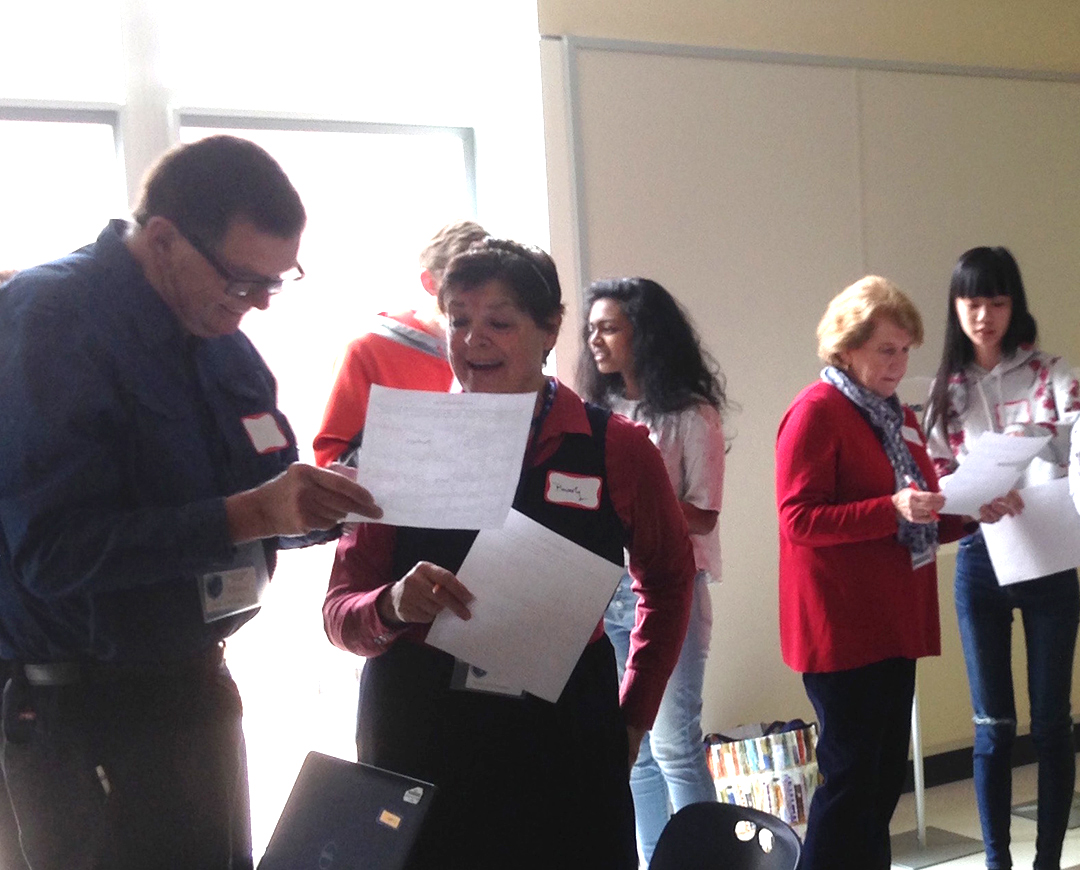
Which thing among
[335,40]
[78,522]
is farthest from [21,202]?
[78,522]

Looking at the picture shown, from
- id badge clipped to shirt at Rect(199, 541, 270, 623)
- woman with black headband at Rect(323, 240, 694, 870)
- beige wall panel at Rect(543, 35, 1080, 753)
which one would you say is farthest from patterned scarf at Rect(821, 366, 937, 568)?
id badge clipped to shirt at Rect(199, 541, 270, 623)

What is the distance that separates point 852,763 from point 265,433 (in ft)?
5.56

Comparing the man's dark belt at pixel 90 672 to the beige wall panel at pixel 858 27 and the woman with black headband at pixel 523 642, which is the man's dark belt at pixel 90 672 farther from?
the beige wall panel at pixel 858 27

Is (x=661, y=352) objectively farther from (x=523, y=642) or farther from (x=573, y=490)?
(x=523, y=642)

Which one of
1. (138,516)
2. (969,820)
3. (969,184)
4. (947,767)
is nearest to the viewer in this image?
(138,516)

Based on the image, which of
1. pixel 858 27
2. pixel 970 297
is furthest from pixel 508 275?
pixel 858 27

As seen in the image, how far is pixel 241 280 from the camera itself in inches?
58.6

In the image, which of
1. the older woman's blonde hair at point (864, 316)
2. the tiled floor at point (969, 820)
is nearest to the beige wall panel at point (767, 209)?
the tiled floor at point (969, 820)

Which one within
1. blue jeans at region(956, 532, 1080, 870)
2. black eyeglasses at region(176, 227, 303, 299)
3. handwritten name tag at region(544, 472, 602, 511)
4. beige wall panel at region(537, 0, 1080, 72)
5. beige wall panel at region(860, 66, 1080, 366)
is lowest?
blue jeans at region(956, 532, 1080, 870)

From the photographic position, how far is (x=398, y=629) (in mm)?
1594

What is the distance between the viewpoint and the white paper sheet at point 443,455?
1.43 meters

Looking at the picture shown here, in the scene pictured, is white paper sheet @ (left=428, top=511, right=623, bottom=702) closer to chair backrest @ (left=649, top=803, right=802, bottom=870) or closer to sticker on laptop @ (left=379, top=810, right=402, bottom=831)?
sticker on laptop @ (left=379, top=810, right=402, bottom=831)

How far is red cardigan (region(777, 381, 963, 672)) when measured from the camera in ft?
8.91

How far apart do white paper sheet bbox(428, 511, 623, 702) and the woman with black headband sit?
25 mm
